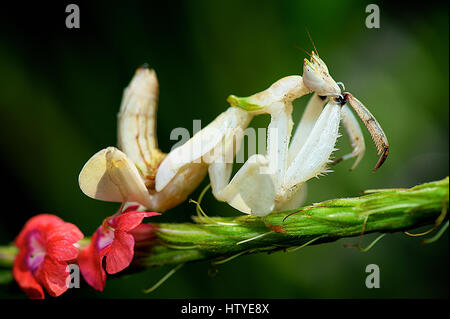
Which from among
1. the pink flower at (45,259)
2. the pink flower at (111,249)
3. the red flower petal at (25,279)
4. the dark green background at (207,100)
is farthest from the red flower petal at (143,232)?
the dark green background at (207,100)

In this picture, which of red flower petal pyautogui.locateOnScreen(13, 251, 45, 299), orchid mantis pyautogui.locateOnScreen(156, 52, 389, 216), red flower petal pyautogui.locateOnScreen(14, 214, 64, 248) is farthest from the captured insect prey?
red flower petal pyautogui.locateOnScreen(13, 251, 45, 299)

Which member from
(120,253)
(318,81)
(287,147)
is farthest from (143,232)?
(318,81)

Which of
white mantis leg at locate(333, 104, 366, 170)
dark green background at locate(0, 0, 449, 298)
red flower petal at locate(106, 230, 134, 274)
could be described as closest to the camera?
red flower petal at locate(106, 230, 134, 274)

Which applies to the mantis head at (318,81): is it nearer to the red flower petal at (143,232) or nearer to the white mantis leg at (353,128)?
the white mantis leg at (353,128)

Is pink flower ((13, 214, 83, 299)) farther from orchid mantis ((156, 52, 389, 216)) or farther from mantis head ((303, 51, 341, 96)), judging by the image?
mantis head ((303, 51, 341, 96))

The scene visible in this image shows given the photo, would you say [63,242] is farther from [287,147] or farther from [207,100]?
[207,100]

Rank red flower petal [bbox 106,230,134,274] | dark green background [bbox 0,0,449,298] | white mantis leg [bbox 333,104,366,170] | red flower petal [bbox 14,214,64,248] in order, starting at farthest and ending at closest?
dark green background [bbox 0,0,449,298], white mantis leg [bbox 333,104,366,170], red flower petal [bbox 14,214,64,248], red flower petal [bbox 106,230,134,274]

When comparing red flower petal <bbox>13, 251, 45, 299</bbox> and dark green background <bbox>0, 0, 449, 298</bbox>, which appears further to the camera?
dark green background <bbox>0, 0, 449, 298</bbox>

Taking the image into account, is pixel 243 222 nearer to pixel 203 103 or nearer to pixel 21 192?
pixel 203 103
